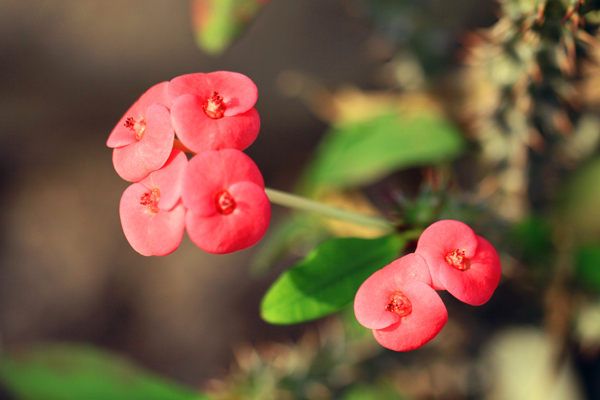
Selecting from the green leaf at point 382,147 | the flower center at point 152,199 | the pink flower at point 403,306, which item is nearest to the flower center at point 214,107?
the flower center at point 152,199

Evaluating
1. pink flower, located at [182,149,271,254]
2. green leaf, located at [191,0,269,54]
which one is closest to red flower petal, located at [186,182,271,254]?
pink flower, located at [182,149,271,254]

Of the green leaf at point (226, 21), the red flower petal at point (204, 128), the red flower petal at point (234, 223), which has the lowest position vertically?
the red flower petal at point (234, 223)

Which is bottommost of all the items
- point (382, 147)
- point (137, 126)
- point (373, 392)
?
point (373, 392)

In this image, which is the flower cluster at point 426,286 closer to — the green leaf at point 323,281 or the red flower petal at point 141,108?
the green leaf at point 323,281

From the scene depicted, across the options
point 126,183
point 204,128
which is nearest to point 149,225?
point 204,128

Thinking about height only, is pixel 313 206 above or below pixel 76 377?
above

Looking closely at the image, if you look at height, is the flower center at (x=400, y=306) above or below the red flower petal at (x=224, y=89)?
below

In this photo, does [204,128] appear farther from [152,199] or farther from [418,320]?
[418,320]

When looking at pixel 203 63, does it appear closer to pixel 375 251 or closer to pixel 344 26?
pixel 344 26
